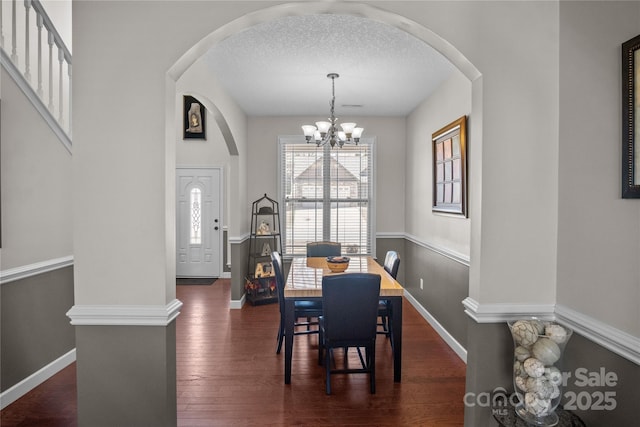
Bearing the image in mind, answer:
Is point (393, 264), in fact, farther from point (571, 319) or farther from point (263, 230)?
point (263, 230)

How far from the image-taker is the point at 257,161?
5.70 m

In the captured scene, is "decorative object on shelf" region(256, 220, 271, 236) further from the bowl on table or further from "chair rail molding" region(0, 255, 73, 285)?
"chair rail molding" region(0, 255, 73, 285)

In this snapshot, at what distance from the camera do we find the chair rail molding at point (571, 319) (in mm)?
1481

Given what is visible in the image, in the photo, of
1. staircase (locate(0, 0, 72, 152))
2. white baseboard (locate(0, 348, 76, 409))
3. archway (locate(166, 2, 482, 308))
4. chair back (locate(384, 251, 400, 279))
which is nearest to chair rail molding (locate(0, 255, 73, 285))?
white baseboard (locate(0, 348, 76, 409))

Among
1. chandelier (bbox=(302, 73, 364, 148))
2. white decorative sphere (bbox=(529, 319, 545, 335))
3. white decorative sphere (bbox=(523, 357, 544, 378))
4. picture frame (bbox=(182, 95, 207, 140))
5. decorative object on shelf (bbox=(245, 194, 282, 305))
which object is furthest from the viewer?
picture frame (bbox=(182, 95, 207, 140))

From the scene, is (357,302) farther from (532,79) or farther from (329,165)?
(329,165)

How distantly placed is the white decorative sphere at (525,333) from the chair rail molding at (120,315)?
1664mm

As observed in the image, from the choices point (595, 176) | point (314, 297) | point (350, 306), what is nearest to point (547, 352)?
point (595, 176)

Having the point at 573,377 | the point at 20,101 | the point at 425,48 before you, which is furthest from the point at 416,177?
the point at 20,101

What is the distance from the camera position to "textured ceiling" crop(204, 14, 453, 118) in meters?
2.88

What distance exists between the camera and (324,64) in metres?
3.56

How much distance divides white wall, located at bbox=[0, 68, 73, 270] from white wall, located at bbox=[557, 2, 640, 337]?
3374 mm

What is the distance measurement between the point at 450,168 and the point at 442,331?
1.64 metres

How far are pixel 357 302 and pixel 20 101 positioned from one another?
2.74 m
